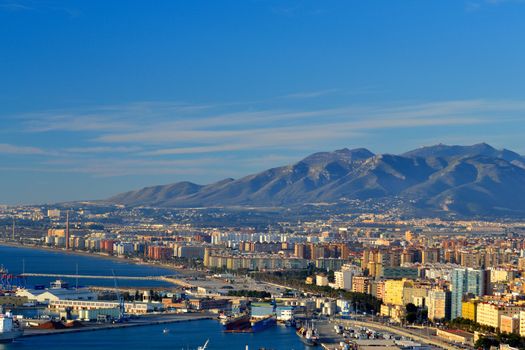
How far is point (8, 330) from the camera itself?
21531 millimetres

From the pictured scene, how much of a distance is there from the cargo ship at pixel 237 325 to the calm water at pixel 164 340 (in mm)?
189

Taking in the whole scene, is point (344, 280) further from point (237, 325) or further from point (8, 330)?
point (8, 330)

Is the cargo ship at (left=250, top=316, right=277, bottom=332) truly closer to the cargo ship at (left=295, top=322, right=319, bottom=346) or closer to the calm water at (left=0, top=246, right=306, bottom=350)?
the calm water at (left=0, top=246, right=306, bottom=350)

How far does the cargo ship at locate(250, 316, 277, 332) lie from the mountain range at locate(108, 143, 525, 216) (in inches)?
2978

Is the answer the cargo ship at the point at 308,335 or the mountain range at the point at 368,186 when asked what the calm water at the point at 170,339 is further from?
the mountain range at the point at 368,186

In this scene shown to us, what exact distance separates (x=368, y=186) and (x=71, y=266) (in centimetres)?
7069

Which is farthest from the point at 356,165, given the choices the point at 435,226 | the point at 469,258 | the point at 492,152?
the point at 469,258

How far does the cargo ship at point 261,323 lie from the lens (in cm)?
2425

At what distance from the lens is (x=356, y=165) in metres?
125

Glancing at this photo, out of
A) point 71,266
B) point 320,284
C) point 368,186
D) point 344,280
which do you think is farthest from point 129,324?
point 368,186

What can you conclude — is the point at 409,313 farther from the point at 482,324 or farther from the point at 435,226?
the point at 435,226

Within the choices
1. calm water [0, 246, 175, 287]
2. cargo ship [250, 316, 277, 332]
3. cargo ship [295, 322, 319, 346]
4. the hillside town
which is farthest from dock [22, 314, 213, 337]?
calm water [0, 246, 175, 287]

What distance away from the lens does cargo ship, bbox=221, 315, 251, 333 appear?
78.4 ft

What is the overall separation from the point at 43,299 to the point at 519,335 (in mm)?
10933
